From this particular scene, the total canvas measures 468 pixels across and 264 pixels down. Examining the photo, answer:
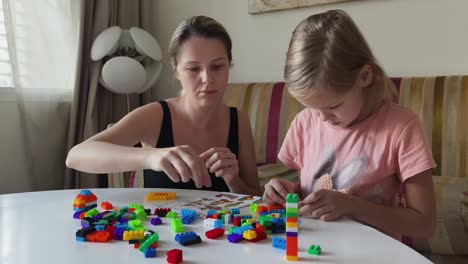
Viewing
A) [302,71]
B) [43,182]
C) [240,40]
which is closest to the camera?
[302,71]

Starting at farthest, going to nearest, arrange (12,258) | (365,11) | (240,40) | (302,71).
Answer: (240,40) → (365,11) → (302,71) → (12,258)

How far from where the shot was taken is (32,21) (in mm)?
2537

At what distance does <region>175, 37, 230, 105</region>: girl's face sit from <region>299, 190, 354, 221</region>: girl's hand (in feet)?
1.76

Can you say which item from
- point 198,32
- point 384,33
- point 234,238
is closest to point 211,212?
point 234,238

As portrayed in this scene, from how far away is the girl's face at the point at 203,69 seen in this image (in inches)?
51.7

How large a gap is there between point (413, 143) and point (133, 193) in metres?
0.65

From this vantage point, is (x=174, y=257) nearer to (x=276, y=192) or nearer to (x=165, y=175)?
(x=276, y=192)

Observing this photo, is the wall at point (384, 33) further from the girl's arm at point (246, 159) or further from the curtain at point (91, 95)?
the girl's arm at point (246, 159)

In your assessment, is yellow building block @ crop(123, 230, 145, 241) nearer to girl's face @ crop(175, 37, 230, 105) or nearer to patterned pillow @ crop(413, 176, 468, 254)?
girl's face @ crop(175, 37, 230, 105)

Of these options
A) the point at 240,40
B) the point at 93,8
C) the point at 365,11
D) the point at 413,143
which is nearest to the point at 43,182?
the point at 93,8

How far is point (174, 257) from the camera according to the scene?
0.63 m

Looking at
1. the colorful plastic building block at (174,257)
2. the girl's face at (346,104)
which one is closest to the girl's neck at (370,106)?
the girl's face at (346,104)

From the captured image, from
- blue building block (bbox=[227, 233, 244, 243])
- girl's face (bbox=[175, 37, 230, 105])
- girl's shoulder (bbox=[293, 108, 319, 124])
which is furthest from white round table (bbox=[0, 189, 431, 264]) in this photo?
girl's face (bbox=[175, 37, 230, 105])

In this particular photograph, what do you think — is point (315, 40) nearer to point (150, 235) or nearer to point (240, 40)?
point (150, 235)
